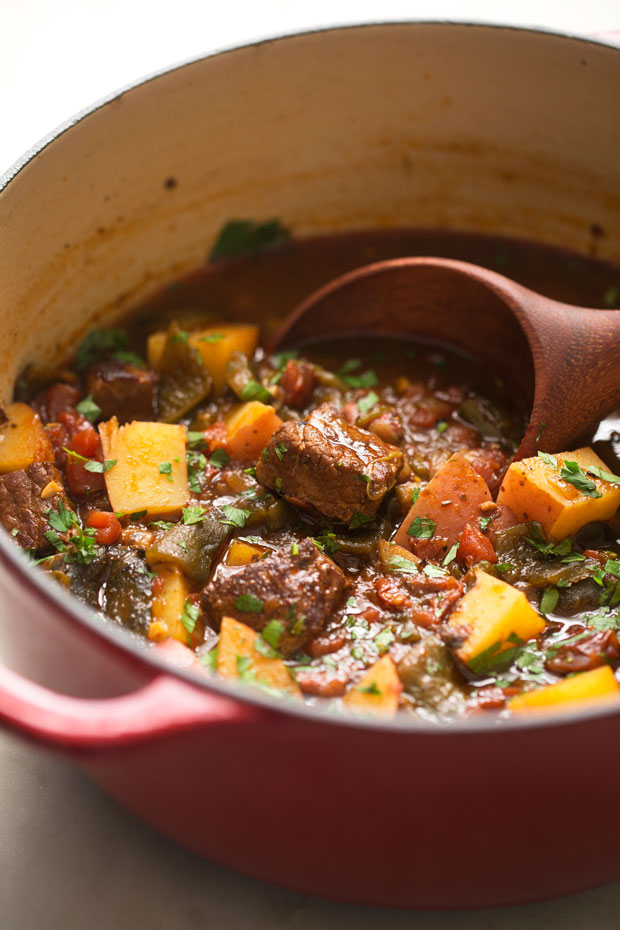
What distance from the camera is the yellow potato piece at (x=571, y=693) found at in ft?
8.19

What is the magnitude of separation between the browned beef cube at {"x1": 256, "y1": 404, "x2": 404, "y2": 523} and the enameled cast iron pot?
101cm

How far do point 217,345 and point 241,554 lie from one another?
0.98m

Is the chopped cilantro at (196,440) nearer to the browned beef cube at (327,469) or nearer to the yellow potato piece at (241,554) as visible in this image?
the browned beef cube at (327,469)

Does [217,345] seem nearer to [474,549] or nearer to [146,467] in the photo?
[146,467]

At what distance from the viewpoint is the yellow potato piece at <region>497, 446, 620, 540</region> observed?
2.95m

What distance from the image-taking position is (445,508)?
3.06 m

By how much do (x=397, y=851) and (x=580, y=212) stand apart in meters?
2.85

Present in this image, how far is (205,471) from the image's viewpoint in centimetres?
325

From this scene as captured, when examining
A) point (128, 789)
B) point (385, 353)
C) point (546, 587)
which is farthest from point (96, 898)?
point (385, 353)

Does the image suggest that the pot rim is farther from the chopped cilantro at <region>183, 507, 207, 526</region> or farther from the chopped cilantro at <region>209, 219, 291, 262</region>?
the chopped cilantro at <region>209, 219, 291, 262</region>

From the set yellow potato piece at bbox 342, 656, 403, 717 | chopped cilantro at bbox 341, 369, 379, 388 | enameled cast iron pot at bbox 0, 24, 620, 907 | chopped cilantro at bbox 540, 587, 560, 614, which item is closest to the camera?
enameled cast iron pot at bbox 0, 24, 620, 907

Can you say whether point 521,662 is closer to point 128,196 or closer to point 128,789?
point 128,789

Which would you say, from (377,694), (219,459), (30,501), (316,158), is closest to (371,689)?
(377,694)

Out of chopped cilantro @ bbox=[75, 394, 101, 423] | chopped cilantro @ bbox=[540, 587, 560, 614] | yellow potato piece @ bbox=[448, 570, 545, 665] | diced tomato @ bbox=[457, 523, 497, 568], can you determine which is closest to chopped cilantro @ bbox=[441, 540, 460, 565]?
diced tomato @ bbox=[457, 523, 497, 568]
